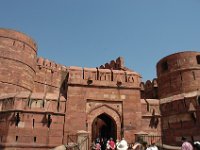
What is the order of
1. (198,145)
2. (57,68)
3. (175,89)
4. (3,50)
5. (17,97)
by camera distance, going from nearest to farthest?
(198,145) → (17,97) → (175,89) → (3,50) → (57,68)

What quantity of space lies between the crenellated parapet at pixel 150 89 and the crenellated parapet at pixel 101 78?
6967mm

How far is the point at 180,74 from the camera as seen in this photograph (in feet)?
49.1

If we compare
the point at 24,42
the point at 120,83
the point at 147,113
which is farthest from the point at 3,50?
the point at 147,113

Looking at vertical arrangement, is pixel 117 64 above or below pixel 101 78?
above

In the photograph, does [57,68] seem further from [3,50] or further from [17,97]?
[17,97]

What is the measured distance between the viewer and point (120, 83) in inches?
506

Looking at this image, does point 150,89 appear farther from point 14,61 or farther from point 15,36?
point 15,36

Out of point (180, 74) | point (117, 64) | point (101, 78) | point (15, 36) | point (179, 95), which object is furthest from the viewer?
point (117, 64)

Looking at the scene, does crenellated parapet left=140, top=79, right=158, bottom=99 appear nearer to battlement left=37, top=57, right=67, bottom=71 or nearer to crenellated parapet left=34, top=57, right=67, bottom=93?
crenellated parapet left=34, top=57, right=67, bottom=93

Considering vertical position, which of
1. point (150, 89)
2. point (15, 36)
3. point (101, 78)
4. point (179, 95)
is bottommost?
point (179, 95)

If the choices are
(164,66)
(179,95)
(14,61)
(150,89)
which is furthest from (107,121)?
(150,89)

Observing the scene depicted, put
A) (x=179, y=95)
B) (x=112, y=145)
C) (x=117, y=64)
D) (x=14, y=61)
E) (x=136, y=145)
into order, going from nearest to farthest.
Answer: (x=136, y=145) → (x=112, y=145) → (x=179, y=95) → (x=14, y=61) → (x=117, y=64)

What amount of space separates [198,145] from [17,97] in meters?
8.66

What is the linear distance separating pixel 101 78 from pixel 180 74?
5.22 meters
